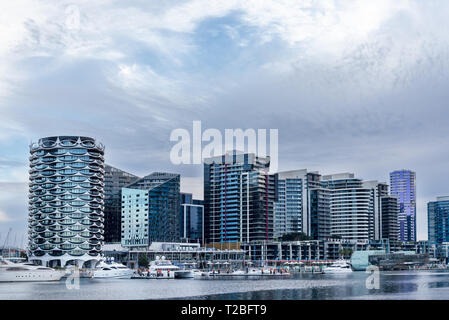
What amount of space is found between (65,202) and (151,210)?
3521cm

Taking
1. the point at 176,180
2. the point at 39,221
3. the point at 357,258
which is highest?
the point at 176,180

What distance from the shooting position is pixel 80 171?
14888 centimetres

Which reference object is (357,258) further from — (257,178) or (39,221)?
(39,221)

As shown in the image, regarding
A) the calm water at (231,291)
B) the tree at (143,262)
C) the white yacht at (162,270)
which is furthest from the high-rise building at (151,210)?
the calm water at (231,291)

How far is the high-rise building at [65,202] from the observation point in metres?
149

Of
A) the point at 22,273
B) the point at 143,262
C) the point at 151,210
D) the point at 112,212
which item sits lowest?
the point at 143,262

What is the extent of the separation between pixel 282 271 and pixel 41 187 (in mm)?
63554

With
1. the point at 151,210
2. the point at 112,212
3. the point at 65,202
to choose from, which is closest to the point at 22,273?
the point at 65,202

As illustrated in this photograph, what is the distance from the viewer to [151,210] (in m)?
180

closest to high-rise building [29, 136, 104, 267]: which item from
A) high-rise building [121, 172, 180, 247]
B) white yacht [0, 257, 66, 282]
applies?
high-rise building [121, 172, 180, 247]

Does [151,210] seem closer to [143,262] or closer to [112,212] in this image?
[112,212]

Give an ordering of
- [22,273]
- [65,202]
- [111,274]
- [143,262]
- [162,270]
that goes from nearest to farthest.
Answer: [22,273] → [111,274] → [162,270] → [65,202] → [143,262]
